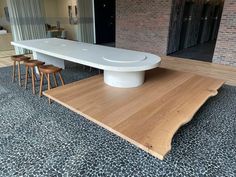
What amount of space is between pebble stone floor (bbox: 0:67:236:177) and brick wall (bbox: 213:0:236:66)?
2.84 meters

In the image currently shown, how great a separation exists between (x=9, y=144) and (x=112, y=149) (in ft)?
3.71

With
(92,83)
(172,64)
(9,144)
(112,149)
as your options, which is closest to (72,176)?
(112,149)

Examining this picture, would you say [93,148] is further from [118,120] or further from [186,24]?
[186,24]

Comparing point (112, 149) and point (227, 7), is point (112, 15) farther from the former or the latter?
point (112, 149)

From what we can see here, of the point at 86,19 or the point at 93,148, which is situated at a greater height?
the point at 86,19

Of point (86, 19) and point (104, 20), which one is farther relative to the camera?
point (104, 20)

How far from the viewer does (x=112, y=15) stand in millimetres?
8719

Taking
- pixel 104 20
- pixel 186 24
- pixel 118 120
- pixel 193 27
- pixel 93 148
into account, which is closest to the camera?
pixel 118 120

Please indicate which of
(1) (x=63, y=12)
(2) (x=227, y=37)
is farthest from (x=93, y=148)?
(1) (x=63, y=12)

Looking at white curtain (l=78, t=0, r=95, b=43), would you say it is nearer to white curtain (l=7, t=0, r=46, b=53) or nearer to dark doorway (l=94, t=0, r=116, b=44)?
dark doorway (l=94, t=0, r=116, b=44)

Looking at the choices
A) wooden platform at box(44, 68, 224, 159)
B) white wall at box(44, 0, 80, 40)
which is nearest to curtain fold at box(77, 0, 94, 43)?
white wall at box(44, 0, 80, 40)

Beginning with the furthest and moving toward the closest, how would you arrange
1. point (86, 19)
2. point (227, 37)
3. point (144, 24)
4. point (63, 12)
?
point (63, 12)
point (86, 19)
point (144, 24)
point (227, 37)

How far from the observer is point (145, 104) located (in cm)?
218

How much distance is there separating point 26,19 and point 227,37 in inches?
243
